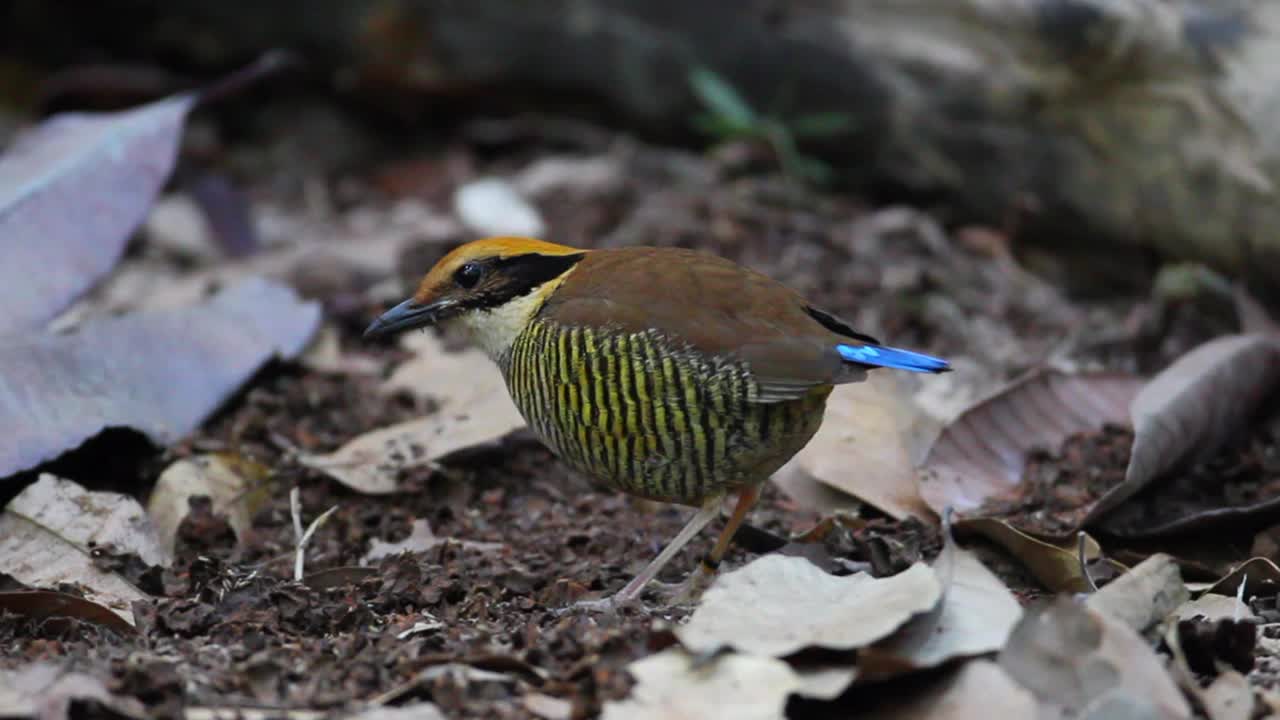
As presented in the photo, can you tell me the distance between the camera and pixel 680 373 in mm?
3889

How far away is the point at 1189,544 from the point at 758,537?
3.90 ft

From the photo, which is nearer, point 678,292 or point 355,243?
point 678,292

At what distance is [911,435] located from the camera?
4922mm

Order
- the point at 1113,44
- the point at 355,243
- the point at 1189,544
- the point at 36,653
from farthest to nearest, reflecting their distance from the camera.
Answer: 1. the point at 355,243
2. the point at 1113,44
3. the point at 1189,544
4. the point at 36,653

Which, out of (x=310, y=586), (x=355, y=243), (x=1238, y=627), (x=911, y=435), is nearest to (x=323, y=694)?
(x=310, y=586)

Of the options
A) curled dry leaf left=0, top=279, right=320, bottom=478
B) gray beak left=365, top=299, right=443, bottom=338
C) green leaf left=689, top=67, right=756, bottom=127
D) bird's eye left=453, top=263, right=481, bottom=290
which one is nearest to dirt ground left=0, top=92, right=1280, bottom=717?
curled dry leaf left=0, top=279, right=320, bottom=478

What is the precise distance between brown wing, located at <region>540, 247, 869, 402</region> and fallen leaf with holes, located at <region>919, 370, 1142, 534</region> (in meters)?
0.87

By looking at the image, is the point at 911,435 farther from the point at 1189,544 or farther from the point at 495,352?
the point at 495,352

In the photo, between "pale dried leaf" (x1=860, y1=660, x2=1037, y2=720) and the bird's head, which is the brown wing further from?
"pale dried leaf" (x1=860, y1=660, x2=1037, y2=720)

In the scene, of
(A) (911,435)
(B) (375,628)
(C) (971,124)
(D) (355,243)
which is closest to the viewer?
(B) (375,628)

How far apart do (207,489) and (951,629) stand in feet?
8.01

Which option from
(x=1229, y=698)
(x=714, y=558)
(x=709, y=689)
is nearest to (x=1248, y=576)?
(x=1229, y=698)

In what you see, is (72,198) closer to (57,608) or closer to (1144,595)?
(57,608)

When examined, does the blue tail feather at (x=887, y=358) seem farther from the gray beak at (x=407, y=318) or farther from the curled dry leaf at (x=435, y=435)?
the curled dry leaf at (x=435, y=435)
